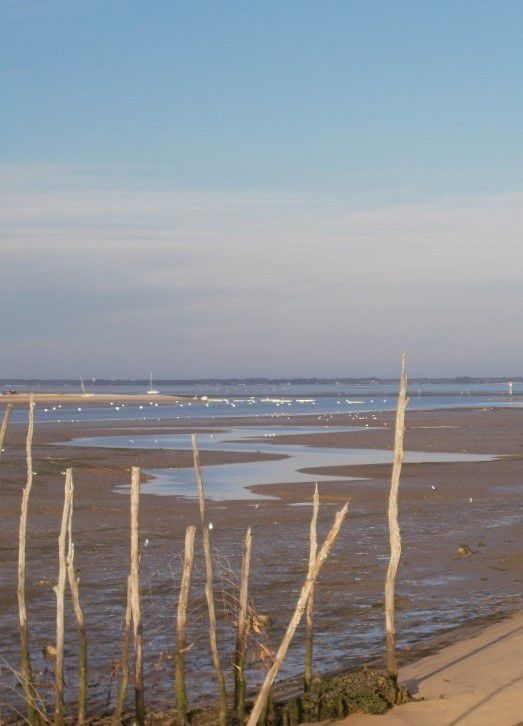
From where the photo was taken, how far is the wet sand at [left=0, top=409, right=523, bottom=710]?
11.6m

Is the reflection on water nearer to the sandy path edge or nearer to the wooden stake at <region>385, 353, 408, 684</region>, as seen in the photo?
the sandy path edge

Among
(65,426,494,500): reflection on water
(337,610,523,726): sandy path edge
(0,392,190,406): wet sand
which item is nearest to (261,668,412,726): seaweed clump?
(337,610,523,726): sandy path edge

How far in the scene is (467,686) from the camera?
30.5ft

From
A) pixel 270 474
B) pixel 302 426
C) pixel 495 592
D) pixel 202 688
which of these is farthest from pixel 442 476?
pixel 302 426

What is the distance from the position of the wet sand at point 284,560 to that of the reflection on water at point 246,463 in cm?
103

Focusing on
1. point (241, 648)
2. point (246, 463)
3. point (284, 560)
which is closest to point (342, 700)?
point (241, 648)

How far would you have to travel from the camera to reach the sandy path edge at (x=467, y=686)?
8531mm

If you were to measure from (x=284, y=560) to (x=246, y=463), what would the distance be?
63.4 ft

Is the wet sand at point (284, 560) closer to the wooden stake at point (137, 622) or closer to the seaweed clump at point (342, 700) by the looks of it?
the wooden stake at point (137, 622)

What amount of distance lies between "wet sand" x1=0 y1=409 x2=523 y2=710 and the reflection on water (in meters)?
1.03

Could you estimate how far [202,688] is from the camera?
10.2 meters

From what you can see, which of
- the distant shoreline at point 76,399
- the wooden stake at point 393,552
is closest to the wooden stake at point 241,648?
the wooden stake at point 393,552

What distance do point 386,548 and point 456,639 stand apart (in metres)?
6.09

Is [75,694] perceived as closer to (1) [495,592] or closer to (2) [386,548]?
(1) [495,592]
